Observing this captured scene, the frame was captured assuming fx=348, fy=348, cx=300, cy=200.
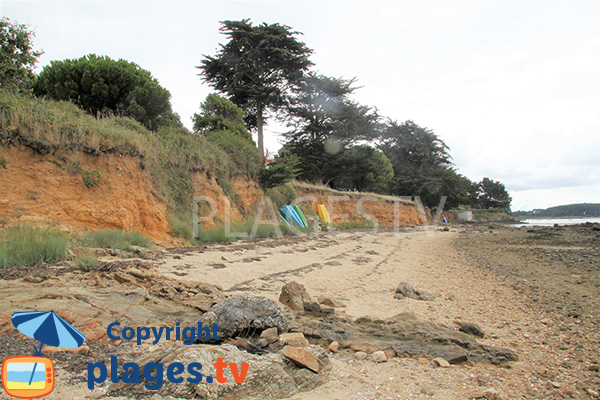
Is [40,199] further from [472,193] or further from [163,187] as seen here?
[472,193]

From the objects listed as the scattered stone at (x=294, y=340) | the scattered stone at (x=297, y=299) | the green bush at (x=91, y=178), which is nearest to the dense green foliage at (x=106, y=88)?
the green bush at (x=91, y=178)

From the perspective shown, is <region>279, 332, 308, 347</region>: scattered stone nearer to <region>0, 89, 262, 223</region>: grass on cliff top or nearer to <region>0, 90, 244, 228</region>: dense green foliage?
<region>0, 89, 262, 223</region>: grass on cliff top

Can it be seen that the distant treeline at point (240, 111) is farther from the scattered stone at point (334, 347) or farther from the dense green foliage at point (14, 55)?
the scattered stone at point (334, 347)

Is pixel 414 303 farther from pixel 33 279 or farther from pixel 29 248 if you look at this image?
pixel 29 248

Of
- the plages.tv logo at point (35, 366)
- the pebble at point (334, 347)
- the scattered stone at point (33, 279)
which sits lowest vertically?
the pebble at point (334, 347)

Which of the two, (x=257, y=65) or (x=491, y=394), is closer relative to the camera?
(x=491, y=394)

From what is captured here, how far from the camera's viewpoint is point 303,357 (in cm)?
278

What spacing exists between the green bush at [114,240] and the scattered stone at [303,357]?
5.69 m

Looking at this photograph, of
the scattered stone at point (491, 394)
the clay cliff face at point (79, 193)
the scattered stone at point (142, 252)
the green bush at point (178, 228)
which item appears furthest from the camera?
the green bush at point (178, 228)

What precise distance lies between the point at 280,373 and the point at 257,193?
14398 mm

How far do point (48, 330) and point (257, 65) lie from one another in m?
22.6

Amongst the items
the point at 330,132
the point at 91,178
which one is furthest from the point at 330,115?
the point at 91,178

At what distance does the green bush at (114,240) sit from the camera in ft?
23.6

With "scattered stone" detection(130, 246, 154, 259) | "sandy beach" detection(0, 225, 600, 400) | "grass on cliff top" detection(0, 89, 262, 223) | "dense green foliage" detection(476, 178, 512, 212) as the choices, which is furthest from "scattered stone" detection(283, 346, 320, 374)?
"dense green foliage" detection(476, 178, 512, 212)
